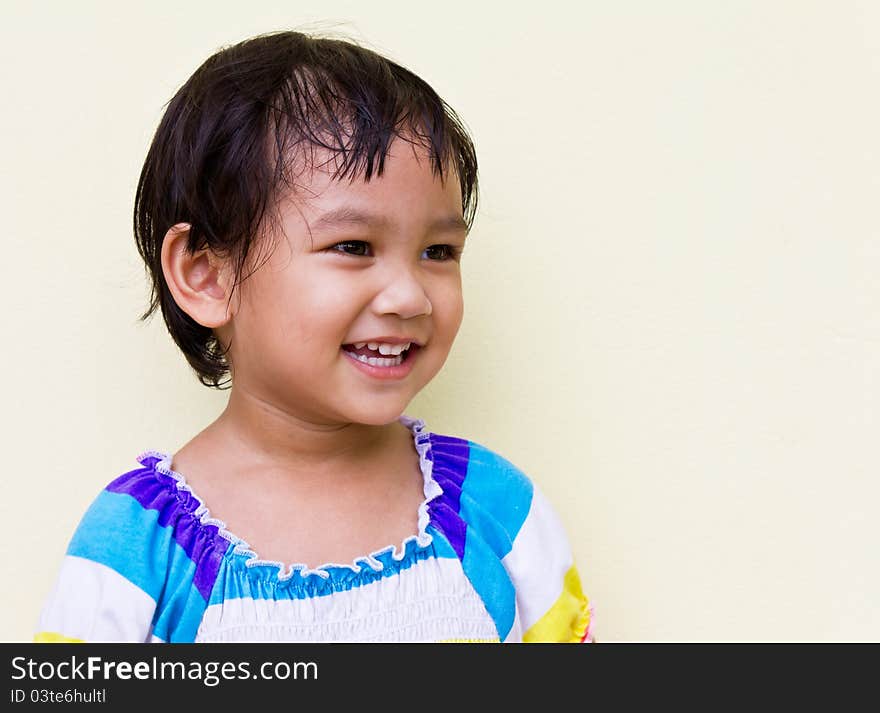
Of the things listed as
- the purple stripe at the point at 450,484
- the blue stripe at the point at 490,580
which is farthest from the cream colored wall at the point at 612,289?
the blue stripe at the point at 490,580

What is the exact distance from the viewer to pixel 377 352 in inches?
39.1

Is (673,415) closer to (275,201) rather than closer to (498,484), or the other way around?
(498,484)

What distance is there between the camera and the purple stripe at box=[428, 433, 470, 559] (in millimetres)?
1050

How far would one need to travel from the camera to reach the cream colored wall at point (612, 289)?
126 cm

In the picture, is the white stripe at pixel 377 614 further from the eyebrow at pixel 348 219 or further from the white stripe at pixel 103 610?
the eyebrow at pixel 348 219

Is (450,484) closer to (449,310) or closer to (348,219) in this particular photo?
(449,310)

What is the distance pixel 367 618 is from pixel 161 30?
28.1 inches

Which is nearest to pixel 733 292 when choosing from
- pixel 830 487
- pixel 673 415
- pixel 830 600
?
pixel 673 415

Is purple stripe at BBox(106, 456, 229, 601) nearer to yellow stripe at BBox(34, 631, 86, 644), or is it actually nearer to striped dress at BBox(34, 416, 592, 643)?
striped dress at BBox(34, 416, 592, 643)

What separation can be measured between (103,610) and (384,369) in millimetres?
315

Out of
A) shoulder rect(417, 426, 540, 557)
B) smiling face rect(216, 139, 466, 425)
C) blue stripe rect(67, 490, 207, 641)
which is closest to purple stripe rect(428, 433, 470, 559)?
shoulder rect(417, 426, 540, 557)

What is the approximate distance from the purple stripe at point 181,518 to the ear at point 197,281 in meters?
0.15

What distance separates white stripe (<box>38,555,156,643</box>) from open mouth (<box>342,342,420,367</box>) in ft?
0.90
